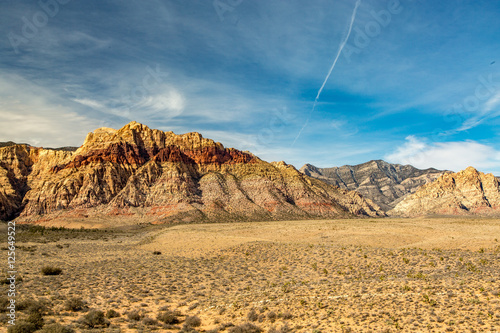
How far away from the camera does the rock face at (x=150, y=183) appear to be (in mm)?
95750

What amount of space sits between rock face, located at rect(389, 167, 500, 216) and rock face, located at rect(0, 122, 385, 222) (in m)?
65.4

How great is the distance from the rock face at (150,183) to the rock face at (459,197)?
65374 mm

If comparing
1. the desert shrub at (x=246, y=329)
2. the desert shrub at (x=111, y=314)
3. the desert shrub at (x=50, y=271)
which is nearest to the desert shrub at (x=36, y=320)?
the desert shrub at (x=111, y=314)

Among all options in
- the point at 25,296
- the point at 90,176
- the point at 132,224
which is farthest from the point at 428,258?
the point at 90,176

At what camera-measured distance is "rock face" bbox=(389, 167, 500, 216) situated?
154600 millimetres

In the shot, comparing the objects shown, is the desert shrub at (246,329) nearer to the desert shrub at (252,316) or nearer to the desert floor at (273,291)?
the desert floor at (273,291)

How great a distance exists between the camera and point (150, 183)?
10800cm

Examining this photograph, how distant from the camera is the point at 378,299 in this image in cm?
1357

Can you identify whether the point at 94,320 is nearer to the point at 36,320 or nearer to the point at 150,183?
the point at 36,320

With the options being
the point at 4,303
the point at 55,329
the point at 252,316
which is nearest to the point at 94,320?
the point at 55,329

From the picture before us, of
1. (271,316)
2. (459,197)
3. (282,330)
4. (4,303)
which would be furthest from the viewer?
(459,197)

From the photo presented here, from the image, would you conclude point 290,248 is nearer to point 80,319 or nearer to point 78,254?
point 80,319

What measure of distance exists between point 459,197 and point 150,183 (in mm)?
162302

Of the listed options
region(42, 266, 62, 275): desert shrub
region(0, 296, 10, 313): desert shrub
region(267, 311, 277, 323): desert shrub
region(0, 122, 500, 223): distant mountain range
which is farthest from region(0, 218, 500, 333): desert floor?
region(0, 122, 500, 223): distant mountain range
